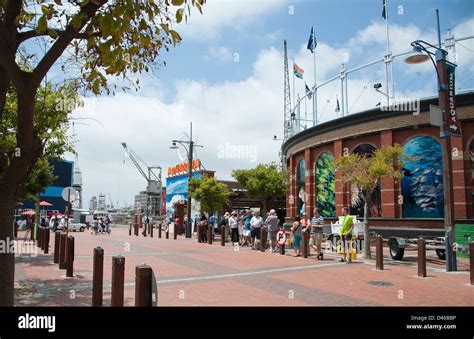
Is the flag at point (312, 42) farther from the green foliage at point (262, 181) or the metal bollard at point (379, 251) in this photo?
the metal bollard at point (379, 251)

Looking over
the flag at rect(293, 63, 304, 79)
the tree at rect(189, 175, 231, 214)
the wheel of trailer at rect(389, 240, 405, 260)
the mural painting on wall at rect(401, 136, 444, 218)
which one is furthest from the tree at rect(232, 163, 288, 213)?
the wheel of trailer at rect(389, 240, 405, 260)

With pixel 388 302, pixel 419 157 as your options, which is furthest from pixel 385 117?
pixel 388 302

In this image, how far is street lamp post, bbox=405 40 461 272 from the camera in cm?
1235

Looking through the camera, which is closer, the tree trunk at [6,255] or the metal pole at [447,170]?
the tree trunk at [6,255]

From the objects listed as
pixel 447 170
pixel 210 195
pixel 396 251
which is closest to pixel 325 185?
pixel 210 195

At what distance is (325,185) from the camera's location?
2653cm

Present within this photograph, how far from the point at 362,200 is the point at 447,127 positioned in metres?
11.2

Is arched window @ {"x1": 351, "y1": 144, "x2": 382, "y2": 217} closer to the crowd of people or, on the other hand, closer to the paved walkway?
the crowd of people

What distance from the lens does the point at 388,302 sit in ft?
26.0

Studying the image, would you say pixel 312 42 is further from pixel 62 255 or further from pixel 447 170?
pixel 62 255

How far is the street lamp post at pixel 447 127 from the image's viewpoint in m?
12.4

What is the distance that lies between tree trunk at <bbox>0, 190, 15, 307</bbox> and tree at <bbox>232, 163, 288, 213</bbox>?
26.3 meters

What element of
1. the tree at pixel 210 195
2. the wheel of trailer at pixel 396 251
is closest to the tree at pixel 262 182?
the tree at pixel 210 195
